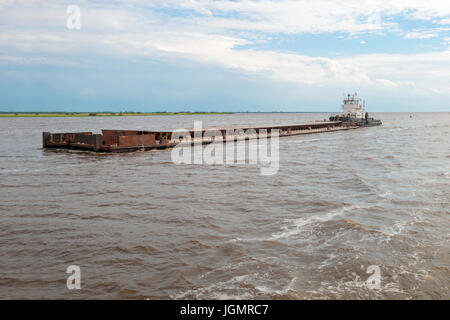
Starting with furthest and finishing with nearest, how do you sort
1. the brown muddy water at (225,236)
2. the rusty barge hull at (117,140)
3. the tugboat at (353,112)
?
the tugboat at (353,112), the rusty barge hull at (117,140), the brown muddy water at (225,236)

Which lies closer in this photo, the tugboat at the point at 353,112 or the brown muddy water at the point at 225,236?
the brown muddy water at the point at 225,236

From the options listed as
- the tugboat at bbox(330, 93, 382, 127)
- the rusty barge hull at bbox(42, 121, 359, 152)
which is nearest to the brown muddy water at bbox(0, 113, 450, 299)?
the rusty barge hull at bbox(42, 121, 359, 152)

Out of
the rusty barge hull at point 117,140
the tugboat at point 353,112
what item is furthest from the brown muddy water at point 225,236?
the tugboat at point 353,112

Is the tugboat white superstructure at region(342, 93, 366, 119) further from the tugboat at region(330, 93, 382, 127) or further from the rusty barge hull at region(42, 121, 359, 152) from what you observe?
the rusty barge hull at region(42, 121, 359, 152)

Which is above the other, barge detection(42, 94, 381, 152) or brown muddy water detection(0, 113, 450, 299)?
barge detection(42, 94, 381, 152)

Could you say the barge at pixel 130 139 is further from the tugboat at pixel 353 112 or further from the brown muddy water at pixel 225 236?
the tugboat at pixel 353 112

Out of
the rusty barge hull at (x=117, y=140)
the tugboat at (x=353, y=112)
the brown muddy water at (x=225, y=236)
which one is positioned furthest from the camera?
the tugboat at (x=353, y=112)

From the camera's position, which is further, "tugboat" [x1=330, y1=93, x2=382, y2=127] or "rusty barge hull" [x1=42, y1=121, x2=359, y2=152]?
"tugboat" [x1=330, y1=93, x2=382, y2=127]

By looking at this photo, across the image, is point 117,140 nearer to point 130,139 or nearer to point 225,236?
point 130,139

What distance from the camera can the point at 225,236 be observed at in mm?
9102

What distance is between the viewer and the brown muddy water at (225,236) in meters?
6.43

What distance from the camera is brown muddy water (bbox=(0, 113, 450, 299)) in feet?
21.1

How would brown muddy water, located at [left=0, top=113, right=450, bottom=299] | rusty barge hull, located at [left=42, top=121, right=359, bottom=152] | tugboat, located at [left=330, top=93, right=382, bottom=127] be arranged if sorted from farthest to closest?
tugboat, located at [left=330, top=93, right=382, bottom=127], rusty barge hull, located at [left=42, top=121, right=359, bottom=152], brown muddy water, located at [left=0, top=113, right=450, bottom=299]

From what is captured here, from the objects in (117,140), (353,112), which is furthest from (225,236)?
(353,112)
